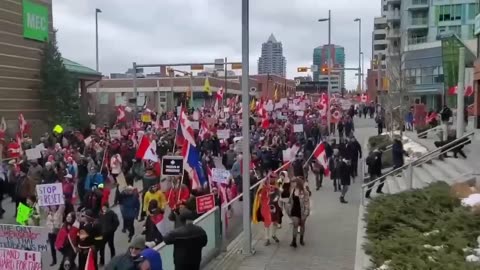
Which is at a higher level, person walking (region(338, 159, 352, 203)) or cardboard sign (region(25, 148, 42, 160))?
cardboard sign (region(25, 148, 42, 160))

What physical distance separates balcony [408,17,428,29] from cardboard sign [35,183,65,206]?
7818cm

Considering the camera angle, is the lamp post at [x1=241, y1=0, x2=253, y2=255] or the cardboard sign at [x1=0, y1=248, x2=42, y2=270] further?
the lamp post at [x1=241, y1=0, x2=253, y2=255]

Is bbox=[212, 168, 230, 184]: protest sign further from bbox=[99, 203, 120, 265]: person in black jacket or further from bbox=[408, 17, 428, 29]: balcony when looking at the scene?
bbox=[408, 17, 428, 29]: balcony

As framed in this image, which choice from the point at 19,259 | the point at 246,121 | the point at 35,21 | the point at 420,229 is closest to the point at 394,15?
the point at 35,21

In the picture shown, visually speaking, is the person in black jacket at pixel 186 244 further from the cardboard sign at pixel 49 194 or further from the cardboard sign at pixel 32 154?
the cardboard sign at pixel 32 154

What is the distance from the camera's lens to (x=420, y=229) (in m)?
9.91

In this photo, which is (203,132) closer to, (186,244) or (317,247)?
(317,247)

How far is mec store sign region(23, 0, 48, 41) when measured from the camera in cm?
4288

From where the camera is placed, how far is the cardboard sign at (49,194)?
484 inches

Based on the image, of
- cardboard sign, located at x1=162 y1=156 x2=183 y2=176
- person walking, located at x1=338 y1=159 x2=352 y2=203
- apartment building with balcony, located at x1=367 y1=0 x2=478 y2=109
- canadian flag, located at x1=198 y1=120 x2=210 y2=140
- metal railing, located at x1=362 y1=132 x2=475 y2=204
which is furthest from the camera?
apartment building with balcony, located at x1=367 y1=0 x2=478 y2=109

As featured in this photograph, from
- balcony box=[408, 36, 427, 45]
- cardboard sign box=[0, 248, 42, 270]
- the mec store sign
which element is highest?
balcony box=[408, 36, 427, 45]

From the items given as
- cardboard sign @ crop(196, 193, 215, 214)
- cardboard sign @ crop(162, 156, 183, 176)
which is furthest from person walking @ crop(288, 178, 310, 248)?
cardboard sign @ crop(162, 156, 183, 176)

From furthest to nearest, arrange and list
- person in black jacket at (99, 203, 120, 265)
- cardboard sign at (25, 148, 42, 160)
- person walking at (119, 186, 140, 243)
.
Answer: cardboard sign at (25, 148, 42, 160) → person walking at (119, 186, 140, 243) → person in black jacket at (99, 203, 120, 265)

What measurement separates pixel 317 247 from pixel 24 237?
6.12 meters
